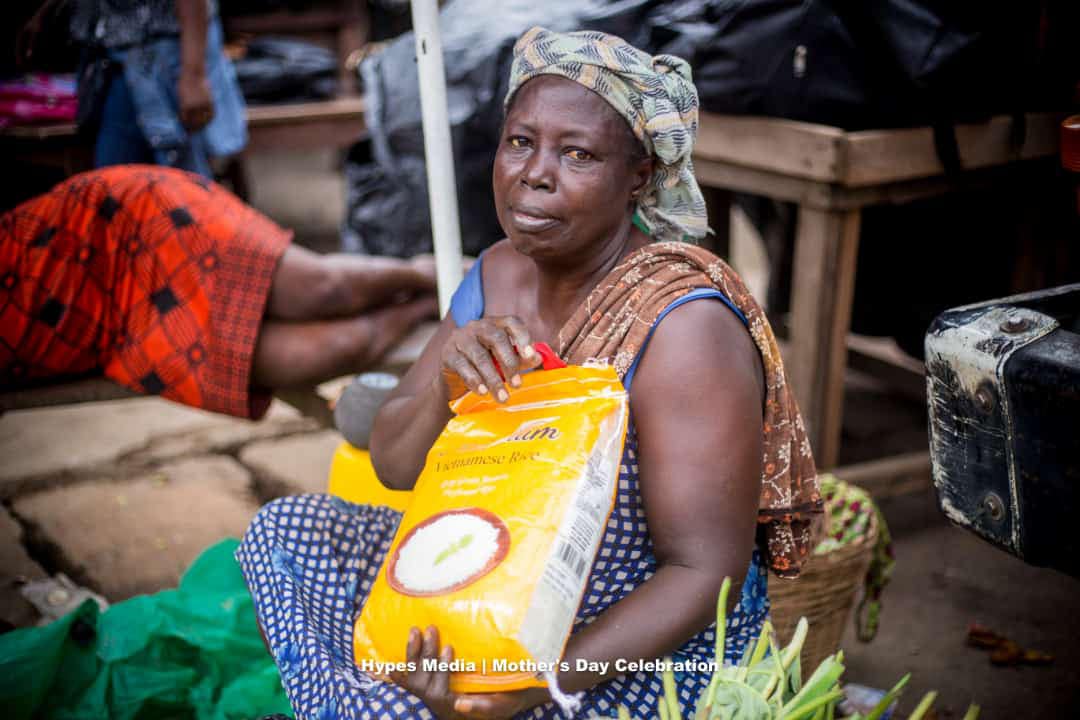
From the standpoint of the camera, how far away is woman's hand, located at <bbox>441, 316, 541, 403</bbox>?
1.39m

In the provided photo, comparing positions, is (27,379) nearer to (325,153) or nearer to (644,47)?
(644,47)

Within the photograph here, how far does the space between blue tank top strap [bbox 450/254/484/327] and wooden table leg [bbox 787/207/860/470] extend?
1.25m

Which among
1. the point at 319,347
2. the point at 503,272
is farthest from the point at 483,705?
the point at 319,347

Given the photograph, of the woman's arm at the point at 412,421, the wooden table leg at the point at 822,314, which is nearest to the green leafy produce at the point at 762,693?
the woman's arm at the point at 412,421

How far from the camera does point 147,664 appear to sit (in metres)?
2.18

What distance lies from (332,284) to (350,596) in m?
1.35

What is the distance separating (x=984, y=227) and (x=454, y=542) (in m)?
2.78

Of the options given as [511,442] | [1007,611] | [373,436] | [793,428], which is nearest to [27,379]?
[373,436]

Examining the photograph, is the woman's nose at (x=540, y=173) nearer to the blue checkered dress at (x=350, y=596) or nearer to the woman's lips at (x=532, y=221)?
the woman's lips at (x=532, y=221)

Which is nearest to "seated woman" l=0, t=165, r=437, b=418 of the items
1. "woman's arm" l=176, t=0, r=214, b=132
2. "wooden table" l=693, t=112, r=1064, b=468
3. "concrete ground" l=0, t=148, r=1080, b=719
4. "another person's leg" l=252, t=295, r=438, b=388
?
"another person's leg" l=252, t=295, r=438, b=388

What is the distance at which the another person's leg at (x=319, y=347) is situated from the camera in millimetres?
2834

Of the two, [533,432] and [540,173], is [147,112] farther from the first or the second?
[533,432]

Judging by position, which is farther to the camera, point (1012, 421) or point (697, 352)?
point (697, 352)

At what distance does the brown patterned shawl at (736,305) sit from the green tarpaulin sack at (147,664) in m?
1.19
